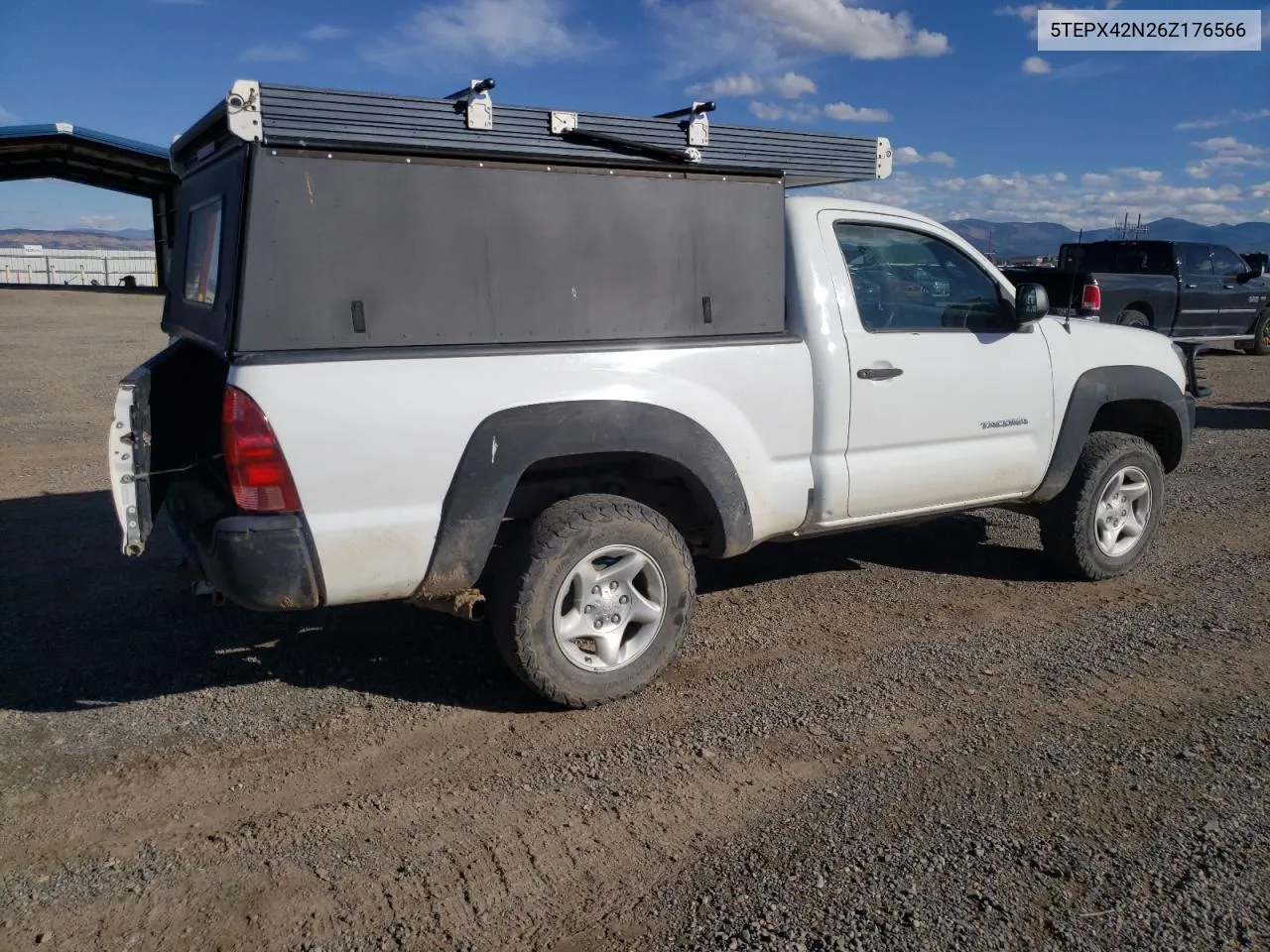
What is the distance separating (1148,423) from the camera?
608cm

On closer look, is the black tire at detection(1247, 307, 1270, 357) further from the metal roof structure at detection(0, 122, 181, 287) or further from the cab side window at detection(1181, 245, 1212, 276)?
the metal roof structure at detection(0, 122, 181, 287)

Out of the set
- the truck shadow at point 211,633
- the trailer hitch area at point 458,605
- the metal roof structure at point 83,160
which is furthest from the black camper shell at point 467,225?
the metal roof structure at point 83,160

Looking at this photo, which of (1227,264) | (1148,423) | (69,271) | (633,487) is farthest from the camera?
(69,271)

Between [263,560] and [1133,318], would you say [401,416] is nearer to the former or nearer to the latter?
[263,560]

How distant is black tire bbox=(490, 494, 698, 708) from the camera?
393cm

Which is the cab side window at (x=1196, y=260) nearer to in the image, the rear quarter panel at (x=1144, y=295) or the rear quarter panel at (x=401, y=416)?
the rear quarter panel at (x=1144, y=295)

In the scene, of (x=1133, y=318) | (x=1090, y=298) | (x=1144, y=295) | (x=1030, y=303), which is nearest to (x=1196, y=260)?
(x=1144, y=295)

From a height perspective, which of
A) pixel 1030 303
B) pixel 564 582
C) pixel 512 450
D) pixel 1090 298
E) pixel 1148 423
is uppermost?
pixel 1090 298

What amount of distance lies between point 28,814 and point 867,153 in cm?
438

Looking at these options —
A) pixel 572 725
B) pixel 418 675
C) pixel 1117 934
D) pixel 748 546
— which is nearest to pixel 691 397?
pixel 748 546

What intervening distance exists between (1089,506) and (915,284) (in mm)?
1637

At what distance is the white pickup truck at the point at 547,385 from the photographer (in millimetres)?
3514

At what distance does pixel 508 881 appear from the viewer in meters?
3.02

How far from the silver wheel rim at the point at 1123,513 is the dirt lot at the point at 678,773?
235mm
